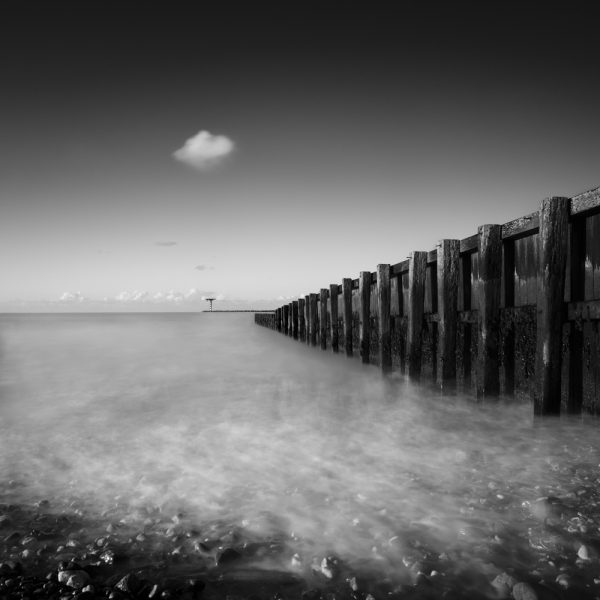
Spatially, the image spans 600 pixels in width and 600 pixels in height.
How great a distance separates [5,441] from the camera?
478 centimetres

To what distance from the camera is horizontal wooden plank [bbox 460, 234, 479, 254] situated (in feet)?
20.4

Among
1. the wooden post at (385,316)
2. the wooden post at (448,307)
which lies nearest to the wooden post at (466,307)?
the wooden post at (448,307)

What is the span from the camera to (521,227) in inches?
211

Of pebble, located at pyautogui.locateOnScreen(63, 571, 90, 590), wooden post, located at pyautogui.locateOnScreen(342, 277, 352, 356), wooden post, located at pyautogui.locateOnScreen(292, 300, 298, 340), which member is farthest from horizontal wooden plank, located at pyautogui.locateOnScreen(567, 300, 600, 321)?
wooden post, located at pyautogui.locateOnScreen(292, 300, 298, 340)

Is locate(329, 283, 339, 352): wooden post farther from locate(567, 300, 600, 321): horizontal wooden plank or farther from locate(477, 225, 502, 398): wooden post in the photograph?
locate(567, 300, 600, 321): horizontal wooden plank

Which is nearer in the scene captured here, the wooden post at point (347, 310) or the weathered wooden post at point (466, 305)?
the weathered wooden post at point (466, 305)

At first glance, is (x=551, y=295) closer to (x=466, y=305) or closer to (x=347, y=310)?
(x=466, y=305)

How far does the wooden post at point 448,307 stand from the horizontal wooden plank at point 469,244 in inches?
2.8

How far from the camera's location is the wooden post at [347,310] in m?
12.3

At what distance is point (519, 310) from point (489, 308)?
1.18 feet

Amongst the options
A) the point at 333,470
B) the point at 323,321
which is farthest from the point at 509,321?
the point at 323,321

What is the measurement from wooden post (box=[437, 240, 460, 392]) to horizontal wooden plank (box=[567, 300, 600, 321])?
6.45 ft

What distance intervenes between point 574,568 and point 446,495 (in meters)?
1.00

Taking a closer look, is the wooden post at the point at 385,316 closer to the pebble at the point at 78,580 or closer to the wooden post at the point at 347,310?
the wooden post at the point at 347,310
